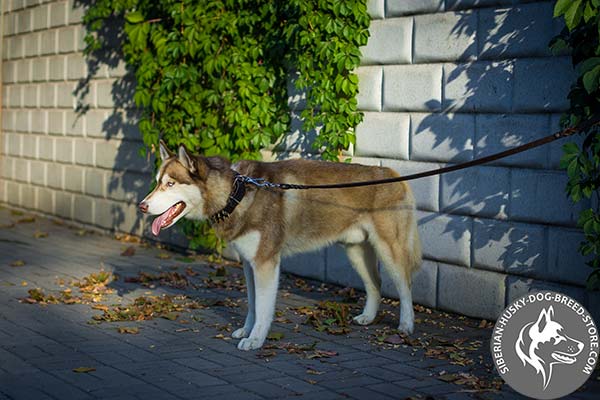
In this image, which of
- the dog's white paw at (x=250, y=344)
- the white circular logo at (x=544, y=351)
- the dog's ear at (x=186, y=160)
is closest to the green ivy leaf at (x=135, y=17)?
the dog's ear at (x=186, y=160)

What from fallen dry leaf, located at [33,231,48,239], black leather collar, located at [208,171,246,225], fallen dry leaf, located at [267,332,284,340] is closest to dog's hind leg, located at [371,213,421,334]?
fallen dry leaf, located at [267,332,284,340]

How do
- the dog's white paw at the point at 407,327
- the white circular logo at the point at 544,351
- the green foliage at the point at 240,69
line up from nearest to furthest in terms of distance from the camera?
the white circular logo at the point at 544,351 < the dog's white paw at the point at 407,327 < the green foliage at the point at 240,69

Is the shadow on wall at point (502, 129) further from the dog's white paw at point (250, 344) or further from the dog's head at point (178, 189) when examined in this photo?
the dog's head at point (178, 189)

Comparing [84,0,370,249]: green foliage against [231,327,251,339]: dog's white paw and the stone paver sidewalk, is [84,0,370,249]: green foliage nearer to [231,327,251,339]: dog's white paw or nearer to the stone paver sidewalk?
the stone paver sidewalk

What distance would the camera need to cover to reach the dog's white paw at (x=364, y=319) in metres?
7.04

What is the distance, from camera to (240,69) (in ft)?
29.5

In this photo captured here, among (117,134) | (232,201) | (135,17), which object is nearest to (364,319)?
(232,201)

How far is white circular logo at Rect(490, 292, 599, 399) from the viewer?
203 inches

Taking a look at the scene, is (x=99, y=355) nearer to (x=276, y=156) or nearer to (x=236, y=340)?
(x=236, y=340)

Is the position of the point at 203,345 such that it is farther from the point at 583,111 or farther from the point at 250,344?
the point at 583,111

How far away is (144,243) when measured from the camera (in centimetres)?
1113

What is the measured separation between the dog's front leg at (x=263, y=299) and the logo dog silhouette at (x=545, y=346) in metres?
1.72

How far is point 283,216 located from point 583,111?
207 cm

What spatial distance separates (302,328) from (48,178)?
746cm
